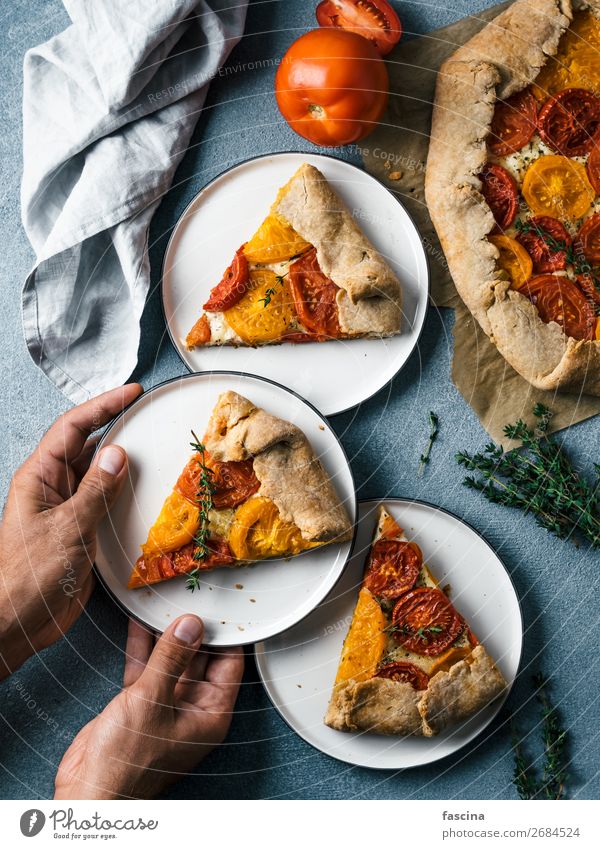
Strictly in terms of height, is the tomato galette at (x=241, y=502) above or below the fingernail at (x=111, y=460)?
below

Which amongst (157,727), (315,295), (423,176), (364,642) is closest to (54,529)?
(157,727)

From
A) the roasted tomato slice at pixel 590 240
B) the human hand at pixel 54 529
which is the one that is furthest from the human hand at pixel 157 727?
the roasted tomato slice at pixel 590 240

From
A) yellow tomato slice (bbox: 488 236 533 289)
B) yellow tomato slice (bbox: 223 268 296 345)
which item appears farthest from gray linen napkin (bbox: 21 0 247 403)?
yellow tomato slice (bbox: 488 236 533 289)

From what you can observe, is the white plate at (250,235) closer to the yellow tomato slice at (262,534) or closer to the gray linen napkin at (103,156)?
the gray linen napkin at (103,156)

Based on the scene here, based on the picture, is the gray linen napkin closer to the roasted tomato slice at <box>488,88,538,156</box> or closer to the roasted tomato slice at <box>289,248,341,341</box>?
the roasted tomato slice at <box>289,248,341,341</box>
